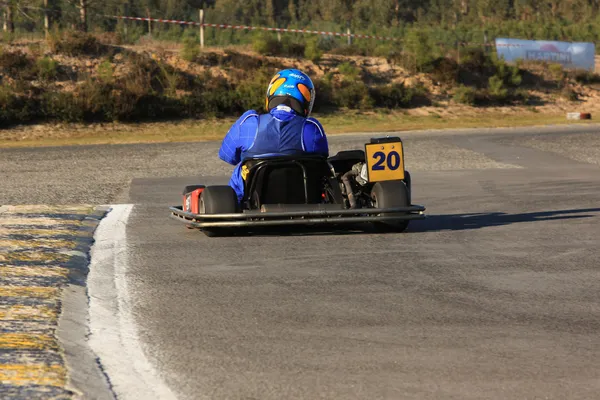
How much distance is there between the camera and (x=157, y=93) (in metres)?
33.7

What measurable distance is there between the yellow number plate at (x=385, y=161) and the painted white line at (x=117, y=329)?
7.76 feet

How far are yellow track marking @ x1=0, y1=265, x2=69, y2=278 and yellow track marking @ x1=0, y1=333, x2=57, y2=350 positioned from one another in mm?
1797

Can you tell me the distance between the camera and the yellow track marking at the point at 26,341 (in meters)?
5.09

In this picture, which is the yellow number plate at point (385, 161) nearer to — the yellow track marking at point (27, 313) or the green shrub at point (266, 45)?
the yellow track marking at point (27, 313)

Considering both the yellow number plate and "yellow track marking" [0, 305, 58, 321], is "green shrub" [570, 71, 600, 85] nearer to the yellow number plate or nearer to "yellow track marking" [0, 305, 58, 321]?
the yellow number plate

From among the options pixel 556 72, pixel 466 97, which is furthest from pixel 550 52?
pixel 466 97

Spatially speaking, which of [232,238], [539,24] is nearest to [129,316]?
Answer: [232,238]

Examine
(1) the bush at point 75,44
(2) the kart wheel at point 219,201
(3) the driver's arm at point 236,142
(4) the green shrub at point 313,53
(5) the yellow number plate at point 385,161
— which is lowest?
(2) the kart wheel at point 219,201

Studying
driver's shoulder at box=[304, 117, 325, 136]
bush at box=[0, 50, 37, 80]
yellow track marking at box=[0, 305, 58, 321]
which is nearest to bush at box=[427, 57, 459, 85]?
bush at box=[0, 50, 37, 80]

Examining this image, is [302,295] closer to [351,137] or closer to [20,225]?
[20,225]

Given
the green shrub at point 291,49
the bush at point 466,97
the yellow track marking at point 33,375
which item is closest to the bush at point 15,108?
the green shrub at point 291,49

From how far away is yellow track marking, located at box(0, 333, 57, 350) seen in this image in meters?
5.09

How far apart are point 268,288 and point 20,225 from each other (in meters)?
3.87

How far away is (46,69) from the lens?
33.9 m
